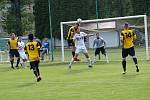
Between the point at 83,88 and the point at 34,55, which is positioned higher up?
the point at 34,55

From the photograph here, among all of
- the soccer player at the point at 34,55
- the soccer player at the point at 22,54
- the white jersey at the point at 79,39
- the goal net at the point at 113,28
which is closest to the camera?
the soccer player at the point at 34,55

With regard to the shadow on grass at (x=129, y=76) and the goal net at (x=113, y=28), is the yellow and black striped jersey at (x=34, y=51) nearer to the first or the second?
the shadow on grass at (x=129, y=76)

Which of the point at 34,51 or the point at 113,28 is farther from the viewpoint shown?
the point at 113,28

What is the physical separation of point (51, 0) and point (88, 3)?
9.49 meters

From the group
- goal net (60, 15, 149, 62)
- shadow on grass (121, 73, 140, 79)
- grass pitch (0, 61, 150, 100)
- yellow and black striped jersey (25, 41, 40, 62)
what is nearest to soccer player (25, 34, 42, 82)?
yellow and black striped jersey (25, 41, 40, 62)

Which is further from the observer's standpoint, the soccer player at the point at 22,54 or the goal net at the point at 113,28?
the goal net at the point at 113,28

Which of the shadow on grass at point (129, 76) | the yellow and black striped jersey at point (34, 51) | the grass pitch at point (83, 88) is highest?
the yellow and black striped jersey at point (34, 51)

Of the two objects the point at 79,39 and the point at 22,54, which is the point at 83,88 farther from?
the point at 22,54

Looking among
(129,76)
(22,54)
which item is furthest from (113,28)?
(129,76)

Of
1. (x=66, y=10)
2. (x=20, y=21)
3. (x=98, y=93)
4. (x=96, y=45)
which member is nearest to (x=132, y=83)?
(x=98, y=93)

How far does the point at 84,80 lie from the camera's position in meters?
18.9

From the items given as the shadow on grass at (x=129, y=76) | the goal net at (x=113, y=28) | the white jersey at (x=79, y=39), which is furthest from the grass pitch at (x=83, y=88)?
the goal net at (x=113, y=28)

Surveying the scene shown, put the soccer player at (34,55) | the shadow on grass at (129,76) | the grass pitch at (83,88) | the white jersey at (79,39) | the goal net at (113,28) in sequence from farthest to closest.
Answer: the goal net at (113,28) → the white jersey at (79,39) → the soccer player at (34,55) → the shadow on grass at (129,76) → the grass pitch at (83,88)

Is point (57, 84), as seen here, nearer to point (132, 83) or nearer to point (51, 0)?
point (132, 83)
